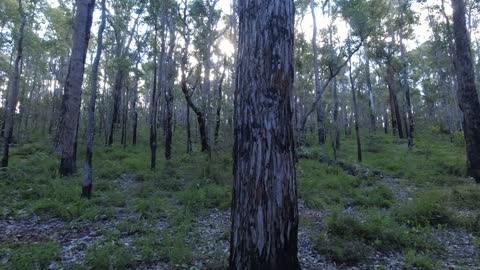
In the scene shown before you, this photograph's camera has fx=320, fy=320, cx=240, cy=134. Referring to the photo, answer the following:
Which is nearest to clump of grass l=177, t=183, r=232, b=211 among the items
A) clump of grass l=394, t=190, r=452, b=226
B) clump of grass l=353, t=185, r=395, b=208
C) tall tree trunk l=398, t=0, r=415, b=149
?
clump of grass l=353, t=185, r=395, b=208

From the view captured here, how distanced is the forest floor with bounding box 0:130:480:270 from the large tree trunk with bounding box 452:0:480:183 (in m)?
1.02

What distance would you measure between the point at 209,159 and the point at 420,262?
9624 millimetres

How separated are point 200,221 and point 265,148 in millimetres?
4190

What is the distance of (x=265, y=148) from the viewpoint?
300 cm

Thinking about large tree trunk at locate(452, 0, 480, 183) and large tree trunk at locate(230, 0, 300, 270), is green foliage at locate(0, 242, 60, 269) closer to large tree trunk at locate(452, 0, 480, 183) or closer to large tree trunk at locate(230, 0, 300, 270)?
large tree trunk at locate(230, 0, 300, 270)

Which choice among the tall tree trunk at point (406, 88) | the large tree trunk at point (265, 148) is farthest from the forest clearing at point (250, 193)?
the tall tree trunk at point (406, 88)

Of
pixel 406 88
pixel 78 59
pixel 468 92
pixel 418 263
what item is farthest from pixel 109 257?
pixel 406 88

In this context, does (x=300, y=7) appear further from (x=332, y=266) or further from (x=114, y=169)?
(x=332, y=266)

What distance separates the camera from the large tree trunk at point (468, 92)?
31.8 feet

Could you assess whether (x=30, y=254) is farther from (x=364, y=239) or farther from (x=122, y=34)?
(x=122, y=34)

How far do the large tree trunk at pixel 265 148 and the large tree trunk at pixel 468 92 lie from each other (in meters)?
9.20

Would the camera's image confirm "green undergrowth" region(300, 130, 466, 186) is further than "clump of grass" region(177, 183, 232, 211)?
Yes

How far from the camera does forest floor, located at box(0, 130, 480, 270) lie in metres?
4.54

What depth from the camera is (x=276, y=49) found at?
313 centimetres
